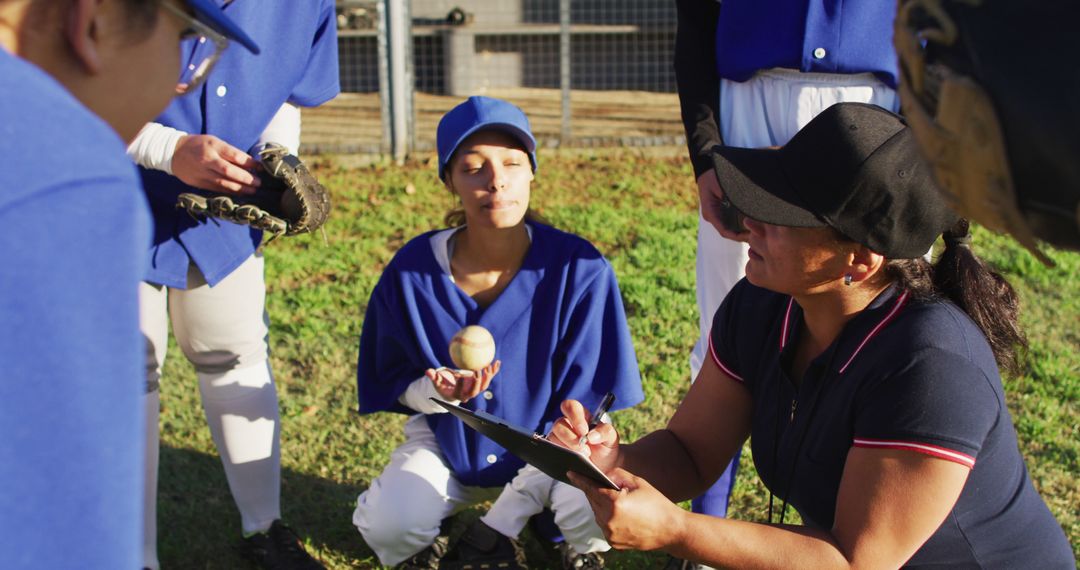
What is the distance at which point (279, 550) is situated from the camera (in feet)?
11.6

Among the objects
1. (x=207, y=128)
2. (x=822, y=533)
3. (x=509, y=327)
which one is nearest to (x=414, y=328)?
(x=509, y=327)

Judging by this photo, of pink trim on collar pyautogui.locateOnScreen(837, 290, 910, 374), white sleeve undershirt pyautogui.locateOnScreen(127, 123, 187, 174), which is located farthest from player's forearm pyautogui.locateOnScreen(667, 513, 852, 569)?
white sleeve undershirt pyautogui.locateOnScreen(127, 123, 187, 174)

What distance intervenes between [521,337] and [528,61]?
9.97 meters

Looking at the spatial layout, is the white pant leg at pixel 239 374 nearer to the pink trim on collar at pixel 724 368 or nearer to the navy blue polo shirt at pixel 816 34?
the pink trim on collar at pixel 724 368

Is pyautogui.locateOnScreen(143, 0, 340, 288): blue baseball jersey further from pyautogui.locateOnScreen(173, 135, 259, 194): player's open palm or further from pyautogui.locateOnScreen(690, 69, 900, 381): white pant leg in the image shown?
pyautogui.locateOnScreen(690, 69, 900, 381): white pant leg

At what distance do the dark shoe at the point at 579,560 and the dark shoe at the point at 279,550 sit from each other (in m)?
0.81

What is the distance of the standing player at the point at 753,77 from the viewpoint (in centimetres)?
304

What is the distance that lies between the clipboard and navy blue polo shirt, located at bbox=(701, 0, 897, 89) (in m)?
1.37

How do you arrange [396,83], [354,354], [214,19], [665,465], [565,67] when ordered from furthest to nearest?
[565,67] → [396,83] → [354,354] → [665,465] → [214,19]

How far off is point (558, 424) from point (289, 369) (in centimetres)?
272

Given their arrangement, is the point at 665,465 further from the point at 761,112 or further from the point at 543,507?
the point at 761,112

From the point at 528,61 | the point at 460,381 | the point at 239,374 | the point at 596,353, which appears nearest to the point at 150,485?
the point at 239,374

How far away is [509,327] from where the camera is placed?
11.5ft

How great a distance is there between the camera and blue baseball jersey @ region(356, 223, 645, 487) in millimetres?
3518
